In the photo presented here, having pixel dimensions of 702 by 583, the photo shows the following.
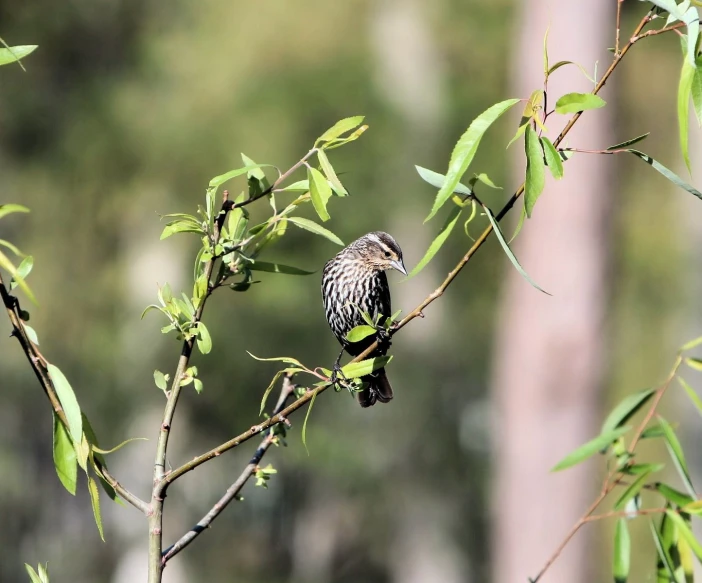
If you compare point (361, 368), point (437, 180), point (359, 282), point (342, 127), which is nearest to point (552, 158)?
point (437, 180)

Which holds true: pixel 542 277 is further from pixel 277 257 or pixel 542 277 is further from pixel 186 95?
pixel 186 95

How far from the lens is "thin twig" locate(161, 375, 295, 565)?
1.67m

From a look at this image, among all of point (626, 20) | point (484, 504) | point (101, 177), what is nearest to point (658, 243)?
point (484, 504)

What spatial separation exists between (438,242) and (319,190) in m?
0.22

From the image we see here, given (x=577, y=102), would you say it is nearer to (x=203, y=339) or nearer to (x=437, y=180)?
(x=437, y=180)

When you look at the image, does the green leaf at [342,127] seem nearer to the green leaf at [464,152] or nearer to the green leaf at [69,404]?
the green leaf at [464,152]

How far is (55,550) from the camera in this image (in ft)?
52.2

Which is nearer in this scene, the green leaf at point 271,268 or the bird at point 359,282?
the green leaf at point 271,268

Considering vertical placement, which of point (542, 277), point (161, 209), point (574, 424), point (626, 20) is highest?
point (626, 20)

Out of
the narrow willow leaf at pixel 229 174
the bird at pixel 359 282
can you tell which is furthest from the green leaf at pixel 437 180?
the bird at pixel 359 282

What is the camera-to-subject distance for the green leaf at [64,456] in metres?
1.75

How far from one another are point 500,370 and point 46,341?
8.14m

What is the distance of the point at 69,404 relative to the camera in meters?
1.70

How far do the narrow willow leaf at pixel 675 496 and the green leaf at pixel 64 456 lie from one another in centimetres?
110
